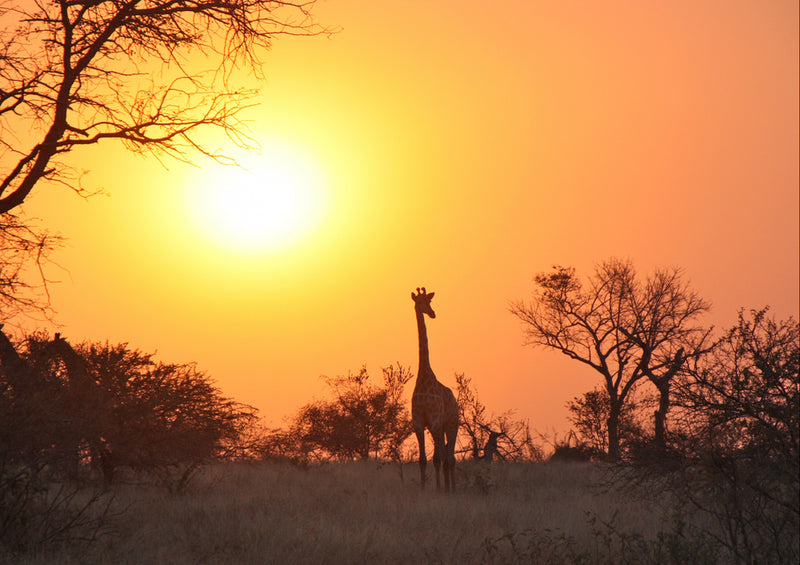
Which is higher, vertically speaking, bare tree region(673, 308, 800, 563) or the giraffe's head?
the giraffe's head

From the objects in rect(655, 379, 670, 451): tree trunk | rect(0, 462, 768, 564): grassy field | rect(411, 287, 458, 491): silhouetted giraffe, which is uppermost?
rect(411, 287, 458, 491): silhouetted giraffe

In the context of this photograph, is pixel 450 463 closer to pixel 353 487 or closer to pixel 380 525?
pixel 353 487

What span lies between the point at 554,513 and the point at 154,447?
23.7 feet

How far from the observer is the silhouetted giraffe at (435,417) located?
1789 centimetres

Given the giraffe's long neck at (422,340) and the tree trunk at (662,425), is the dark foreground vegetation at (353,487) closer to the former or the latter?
the tree trunk at (662,425)

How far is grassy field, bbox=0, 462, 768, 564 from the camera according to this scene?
10.2 m

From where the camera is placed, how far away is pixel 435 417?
18109 millimetres

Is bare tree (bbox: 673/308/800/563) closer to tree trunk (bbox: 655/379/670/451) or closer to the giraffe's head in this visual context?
tree trunk (bbox: 655/379/670/451)

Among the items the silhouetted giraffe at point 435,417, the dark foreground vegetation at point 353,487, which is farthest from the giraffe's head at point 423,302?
the dark foreground vegetation at point 353,487

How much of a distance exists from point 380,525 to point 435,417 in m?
6.00

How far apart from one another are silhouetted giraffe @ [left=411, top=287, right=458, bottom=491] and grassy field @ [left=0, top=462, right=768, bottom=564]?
28.0 inches

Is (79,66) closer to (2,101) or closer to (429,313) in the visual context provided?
(2,101)

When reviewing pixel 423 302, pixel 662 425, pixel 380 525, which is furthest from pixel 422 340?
pixel 662 425

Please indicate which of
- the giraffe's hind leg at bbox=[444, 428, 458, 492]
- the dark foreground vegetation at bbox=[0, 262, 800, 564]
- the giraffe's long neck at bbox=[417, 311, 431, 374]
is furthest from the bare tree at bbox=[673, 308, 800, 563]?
the giraffe's long neck at bbox=[417, 311, 431, 374]
